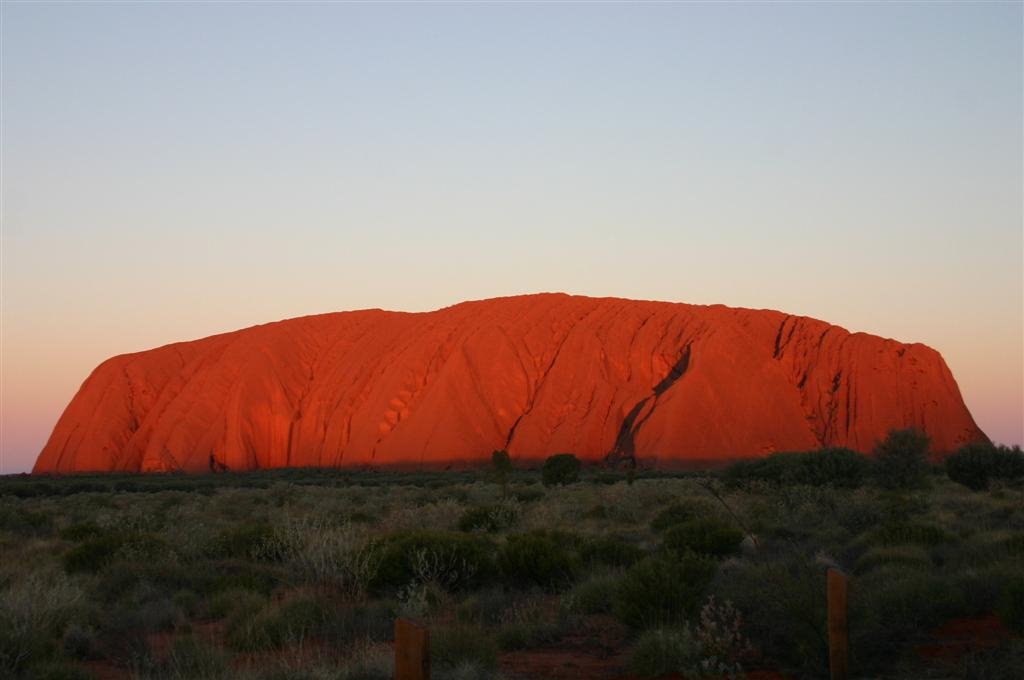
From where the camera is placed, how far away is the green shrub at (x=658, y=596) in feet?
31.1

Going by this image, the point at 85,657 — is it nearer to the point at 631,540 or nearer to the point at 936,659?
the point at 936,659

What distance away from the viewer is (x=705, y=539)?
14078mm

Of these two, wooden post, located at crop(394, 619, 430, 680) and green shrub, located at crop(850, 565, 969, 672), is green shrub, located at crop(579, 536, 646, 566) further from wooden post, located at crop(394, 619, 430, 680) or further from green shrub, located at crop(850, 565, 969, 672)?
wooden post, located at crop(394, 619, 430, 680)

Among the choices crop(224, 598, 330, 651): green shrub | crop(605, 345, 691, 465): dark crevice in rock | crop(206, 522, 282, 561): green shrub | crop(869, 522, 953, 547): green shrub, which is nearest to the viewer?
crop(224, 598, 330, 651): green shrub

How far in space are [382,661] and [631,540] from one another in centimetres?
988

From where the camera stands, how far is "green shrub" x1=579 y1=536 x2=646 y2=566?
44.0 ft

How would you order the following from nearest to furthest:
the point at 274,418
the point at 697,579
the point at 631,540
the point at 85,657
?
1. the point at 85,657
2. the point at 697,579
3. the point at 631,540
4. the point at 274,418

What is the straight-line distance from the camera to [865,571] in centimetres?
1219

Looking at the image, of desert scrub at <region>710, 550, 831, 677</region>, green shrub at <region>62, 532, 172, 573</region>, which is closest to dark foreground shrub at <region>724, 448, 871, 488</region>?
green shrub at <region>62, 532, 172, 573</region>

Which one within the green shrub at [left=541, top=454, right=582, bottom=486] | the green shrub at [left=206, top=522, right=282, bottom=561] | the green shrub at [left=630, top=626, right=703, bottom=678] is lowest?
the green shrub at [left=541, top=454, right=582, bottom=486]

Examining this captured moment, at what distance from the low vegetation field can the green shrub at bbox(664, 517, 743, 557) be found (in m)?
0.04

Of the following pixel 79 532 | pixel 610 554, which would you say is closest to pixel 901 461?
pixel 610 554

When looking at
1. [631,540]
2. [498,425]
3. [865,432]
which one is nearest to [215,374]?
[498,425]

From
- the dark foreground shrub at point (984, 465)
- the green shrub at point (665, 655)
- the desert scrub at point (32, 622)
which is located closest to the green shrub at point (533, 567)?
the green shrub at point (665, 655)
